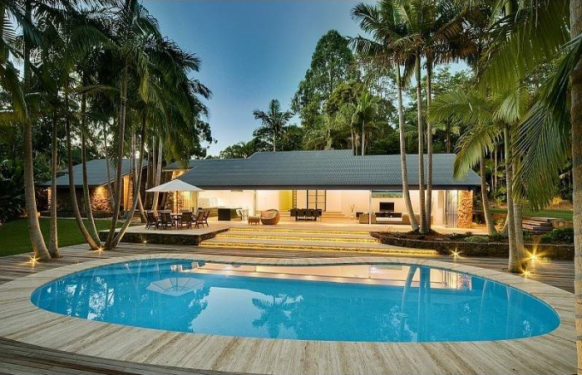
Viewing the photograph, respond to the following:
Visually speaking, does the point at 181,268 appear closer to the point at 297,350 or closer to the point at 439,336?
the point at 297,350

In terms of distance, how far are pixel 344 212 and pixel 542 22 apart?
61.9 feet

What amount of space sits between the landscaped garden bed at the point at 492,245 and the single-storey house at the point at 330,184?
4.35 meters

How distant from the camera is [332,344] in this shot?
4355 mm

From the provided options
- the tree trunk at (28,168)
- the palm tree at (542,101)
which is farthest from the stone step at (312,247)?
the palm tree at (542,101)

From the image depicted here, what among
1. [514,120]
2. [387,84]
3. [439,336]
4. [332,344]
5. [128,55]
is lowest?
[439,336]

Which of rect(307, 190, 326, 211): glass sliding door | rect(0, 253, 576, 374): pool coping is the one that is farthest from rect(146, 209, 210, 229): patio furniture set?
rect(0, 253, 576, 374): pool coping

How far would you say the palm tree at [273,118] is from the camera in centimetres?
3766

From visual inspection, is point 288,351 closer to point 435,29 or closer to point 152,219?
point 435,29

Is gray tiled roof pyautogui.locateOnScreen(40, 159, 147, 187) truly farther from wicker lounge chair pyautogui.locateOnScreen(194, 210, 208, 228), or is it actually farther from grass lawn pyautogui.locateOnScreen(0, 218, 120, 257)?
wicker lounge chair pyautogui.locateOnScreen(194, 210, 208, 228)

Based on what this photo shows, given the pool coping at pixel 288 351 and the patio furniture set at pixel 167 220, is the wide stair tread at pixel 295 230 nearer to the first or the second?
the patio furniture set at pixel 167 220

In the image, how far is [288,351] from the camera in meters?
4.11

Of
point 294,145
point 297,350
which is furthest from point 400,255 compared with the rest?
point 294,145

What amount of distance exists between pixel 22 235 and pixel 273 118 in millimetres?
27014

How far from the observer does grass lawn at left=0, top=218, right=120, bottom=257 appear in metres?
11.4
